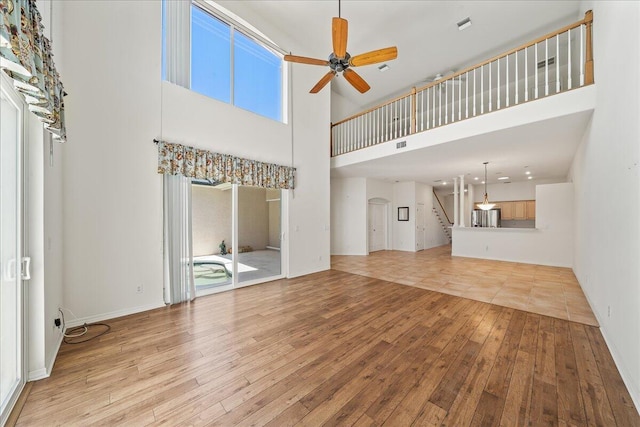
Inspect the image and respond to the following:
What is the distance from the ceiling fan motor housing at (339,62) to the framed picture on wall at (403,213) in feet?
23.1

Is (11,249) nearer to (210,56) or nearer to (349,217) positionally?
(210,56)

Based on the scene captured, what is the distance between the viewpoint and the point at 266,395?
179cm

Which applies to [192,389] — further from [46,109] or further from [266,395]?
[46,109]

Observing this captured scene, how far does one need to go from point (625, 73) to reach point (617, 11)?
739 mm

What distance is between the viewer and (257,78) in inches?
198

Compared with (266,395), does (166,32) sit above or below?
above

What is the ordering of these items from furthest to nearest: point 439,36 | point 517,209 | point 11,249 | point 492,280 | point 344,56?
1. point 517,209
2. point 439,36
3. point 492,280
4. point 344,56
5. point 11,249

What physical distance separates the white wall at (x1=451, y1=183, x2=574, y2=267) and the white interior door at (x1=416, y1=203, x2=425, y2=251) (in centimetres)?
217

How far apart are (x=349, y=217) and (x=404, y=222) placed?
252 centimetres

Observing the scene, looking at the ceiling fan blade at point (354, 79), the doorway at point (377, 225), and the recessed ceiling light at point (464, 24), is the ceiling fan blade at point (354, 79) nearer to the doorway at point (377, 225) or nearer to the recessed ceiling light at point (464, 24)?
Answer: the recessed ceiling light at point (464, 24)

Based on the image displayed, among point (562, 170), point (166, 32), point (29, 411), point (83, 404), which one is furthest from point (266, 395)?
point (562, 170)

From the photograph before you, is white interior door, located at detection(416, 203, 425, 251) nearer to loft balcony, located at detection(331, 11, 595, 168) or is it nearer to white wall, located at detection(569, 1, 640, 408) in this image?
loft balcony, located at detection(331, 11, 595, 168)

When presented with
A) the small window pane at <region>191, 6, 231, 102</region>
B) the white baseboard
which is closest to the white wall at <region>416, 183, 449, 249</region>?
the small window pane at <region>191, 6, 231, 102</region>

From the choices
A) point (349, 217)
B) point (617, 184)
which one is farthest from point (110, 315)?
point (349, 217)
